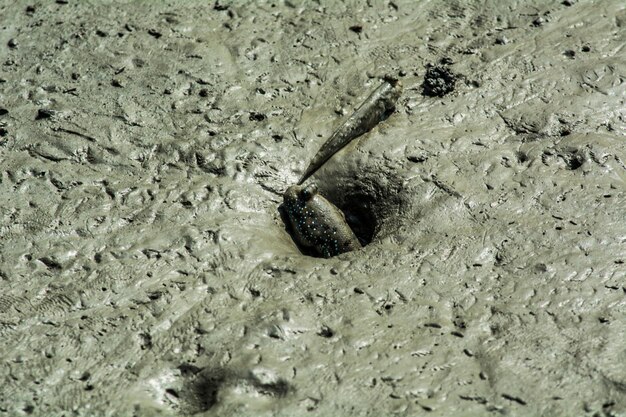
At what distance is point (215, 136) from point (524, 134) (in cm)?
233

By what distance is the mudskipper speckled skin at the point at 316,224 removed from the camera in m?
5.30

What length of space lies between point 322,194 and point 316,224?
0.41 metres

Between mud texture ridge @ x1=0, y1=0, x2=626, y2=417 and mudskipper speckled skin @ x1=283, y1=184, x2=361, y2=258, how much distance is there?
169mm

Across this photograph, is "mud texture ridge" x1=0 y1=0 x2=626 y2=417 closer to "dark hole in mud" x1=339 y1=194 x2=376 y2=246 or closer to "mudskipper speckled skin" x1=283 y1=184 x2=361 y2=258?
"dark hole in mud" x1=339 y1=194 x2=376 y2=246

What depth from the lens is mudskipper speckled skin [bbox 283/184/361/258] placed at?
17.4 ft

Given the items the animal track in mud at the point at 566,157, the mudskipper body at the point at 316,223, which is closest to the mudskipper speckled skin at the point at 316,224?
the mudskipper body at the point at 316,223

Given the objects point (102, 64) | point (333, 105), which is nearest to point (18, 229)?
point (102, 64)

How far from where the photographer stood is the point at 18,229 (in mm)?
5336

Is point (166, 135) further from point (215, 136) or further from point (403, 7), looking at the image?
point (403, 7)

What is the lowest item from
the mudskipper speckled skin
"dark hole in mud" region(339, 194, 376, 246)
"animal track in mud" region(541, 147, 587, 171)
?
"animal track in mud" region(541, 147, 587, 171)

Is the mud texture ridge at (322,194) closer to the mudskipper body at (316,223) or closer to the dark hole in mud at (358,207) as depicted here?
the dark hole in mud at (358,207)

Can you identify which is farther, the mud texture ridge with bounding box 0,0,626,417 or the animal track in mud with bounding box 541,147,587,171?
the animal track in mud with bounding box 541,147,587,171

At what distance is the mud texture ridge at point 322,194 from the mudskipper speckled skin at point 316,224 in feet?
0.55

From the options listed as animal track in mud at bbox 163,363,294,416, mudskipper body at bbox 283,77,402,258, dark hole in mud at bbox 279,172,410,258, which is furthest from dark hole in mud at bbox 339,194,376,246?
animal track in mud at bbox 163,363,294,416
